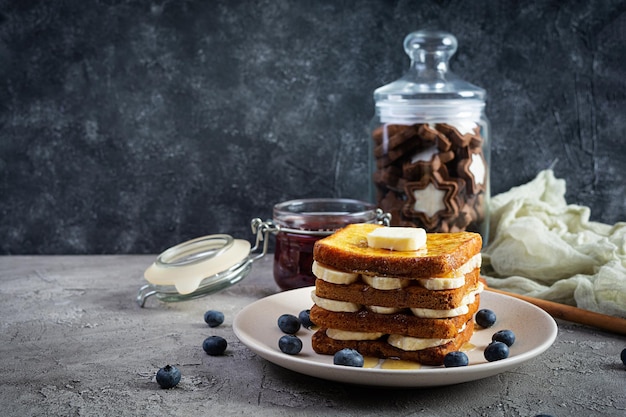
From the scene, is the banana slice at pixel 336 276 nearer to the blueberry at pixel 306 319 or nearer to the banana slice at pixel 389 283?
the banana slice at pixel 389 283

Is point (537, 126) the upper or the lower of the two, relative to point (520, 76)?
lower

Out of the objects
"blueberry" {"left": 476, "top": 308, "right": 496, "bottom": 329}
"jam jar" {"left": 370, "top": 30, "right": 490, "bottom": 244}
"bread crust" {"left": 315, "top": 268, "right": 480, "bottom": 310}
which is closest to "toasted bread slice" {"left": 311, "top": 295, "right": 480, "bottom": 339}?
"bread crust" {"left": 315, "top": 268, "right": 480, "bottom": 310}

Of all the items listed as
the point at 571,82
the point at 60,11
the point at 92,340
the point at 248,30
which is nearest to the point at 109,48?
the point at 60,11

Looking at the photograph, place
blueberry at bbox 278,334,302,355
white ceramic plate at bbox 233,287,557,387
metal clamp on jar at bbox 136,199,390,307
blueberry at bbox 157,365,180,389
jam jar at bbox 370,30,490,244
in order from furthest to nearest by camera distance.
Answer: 1. jam jar at bbox 370,30,490,244
2. metal clamp on jar at bbox 136,199,390,307
3. blueberry at bbox 278,334,302,355
4. blueberry at bbox 157,365,180,389
5. white ceramic plate at bbox 233,287,557,387

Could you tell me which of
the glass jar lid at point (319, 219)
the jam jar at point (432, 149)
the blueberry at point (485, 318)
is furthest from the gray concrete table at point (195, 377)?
the jam jar at point (432, 149)

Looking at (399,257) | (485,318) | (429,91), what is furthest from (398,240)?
(429,91)

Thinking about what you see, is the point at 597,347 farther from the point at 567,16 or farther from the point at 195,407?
the point at 567,16

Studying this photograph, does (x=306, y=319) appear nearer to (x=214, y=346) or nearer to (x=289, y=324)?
(x=289, y=324)

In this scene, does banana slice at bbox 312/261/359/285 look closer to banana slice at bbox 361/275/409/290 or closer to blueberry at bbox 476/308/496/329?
banana slice at bbox 361/275/409/290
